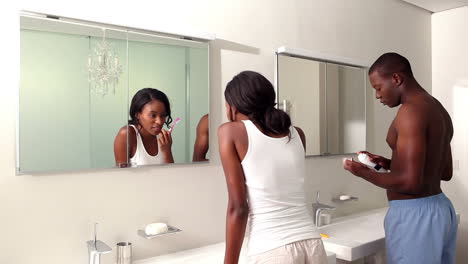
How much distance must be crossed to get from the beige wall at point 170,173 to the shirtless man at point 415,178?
66 cm

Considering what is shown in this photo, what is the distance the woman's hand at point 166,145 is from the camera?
1.73 m

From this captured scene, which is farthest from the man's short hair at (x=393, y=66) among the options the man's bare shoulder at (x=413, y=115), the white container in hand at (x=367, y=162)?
the white container in hand at (x=367, y=162)

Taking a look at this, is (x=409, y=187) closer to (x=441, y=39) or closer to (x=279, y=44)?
(x=279, y=44)

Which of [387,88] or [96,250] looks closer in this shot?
[96,250]

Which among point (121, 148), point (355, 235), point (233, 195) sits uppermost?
point (121, 148)

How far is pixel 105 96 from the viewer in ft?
5.13

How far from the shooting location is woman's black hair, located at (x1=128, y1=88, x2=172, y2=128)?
5.39 feet

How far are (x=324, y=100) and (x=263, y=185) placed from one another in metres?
1.32

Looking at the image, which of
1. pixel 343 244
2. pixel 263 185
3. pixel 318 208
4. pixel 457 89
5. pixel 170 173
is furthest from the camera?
pixel 457 89

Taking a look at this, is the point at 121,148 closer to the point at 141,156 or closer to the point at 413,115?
the point at 141,156

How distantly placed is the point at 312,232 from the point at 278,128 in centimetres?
34

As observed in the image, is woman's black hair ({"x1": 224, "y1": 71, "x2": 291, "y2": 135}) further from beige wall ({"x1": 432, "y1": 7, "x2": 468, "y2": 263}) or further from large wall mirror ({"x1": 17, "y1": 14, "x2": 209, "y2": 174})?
beige wall ({"x1": 432, "y1": 7, "x2": 468, "y2": 263})

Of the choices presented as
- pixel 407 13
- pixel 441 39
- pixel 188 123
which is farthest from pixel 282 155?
pixel 441 39

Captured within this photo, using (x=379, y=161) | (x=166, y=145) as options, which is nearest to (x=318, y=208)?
(x=379, y=161)
